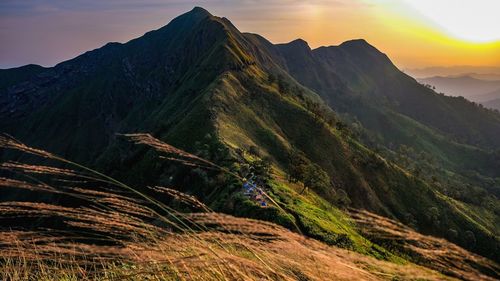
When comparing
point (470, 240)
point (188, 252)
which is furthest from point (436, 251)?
point (470, 240)

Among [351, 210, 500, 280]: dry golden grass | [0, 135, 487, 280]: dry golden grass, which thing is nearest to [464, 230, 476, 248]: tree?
[351, 210, 500, 280]: dry golden grass

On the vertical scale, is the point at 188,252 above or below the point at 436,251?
below

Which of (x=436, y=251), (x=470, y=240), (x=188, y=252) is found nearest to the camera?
(x=436, y=251)

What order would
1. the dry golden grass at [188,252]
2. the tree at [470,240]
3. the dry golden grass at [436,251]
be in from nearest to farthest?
1. the dry golden grass at [188,252]
2. the dry golden grass at [436,251]
3. the tree at [470,240]

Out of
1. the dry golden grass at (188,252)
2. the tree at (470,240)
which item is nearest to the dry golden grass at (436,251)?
the dry golden grass at (188,252)

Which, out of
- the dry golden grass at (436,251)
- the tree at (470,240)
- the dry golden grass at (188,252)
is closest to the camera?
the dry golden grass at (188,252)

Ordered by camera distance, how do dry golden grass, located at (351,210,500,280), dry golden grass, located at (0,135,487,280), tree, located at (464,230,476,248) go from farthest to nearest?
tree, located at (464,230,476,248), dry golden grass, located at (351,210,500,280), dry golden grass, located at (0,135,487,280)

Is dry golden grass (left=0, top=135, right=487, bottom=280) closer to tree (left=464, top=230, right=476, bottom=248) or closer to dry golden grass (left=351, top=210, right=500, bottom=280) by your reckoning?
dry golden grass (left=351, top=210, right=500, bottom=280)

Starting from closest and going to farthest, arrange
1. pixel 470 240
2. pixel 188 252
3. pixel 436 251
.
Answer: pixel 436 251 < pixel 188 252 < pixel 470 240

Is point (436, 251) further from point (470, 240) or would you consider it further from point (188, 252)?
point (470, 240)

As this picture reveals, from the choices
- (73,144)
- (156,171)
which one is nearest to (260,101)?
(156,171)

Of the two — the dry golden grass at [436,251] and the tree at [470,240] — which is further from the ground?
the dry golden grass at [436,251]

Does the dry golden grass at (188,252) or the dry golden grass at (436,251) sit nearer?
the dry golden grass at (188,252)

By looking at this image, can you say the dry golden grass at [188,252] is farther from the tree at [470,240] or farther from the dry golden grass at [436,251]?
the tree at [470,240]
